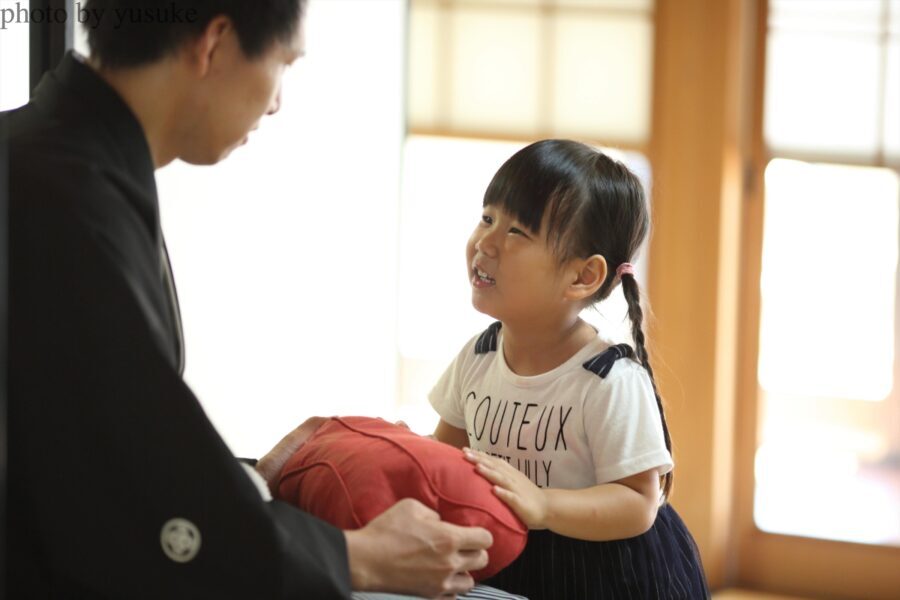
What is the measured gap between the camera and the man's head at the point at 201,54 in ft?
4.02

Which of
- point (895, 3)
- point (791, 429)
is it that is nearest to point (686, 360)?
point (791, 429)

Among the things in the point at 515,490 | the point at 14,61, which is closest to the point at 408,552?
the point at 515,490

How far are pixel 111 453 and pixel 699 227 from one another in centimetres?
271

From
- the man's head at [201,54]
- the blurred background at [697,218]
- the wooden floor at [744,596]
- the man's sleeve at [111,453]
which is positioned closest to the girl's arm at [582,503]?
the man's sleeve at [111,453]

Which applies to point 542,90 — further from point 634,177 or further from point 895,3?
point 634,177

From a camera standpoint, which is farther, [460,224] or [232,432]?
[460,224]

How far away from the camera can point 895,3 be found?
3.43 meters

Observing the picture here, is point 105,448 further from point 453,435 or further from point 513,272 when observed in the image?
point 453,435

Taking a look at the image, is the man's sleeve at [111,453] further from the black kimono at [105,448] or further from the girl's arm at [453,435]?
the girl's arm at [453,435]

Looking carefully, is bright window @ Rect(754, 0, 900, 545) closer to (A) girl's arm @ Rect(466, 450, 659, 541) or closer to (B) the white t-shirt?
(B) the white t-shirt

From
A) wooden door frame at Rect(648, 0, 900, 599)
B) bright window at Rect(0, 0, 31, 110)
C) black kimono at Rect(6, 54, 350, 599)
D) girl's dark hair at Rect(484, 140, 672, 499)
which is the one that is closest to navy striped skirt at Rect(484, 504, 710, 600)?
girl's dark hair at Rect(484, 140, 672, 499)

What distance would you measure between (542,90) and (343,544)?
9.10 feet

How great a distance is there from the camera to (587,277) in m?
1.63

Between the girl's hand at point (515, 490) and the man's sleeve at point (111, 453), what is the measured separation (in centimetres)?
A: 34
